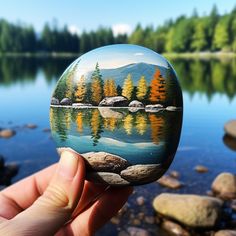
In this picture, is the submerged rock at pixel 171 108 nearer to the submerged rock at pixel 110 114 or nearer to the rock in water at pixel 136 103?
the rock in water at pixel 136 103

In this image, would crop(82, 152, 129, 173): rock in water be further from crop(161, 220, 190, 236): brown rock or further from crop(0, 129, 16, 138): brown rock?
crop(0, 129, 16, 138): brown rock

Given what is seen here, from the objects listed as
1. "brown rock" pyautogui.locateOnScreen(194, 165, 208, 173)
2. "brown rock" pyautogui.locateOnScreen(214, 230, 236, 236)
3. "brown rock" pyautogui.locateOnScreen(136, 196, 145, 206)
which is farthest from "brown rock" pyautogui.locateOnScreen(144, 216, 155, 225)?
"brown rock" pyautogui.locateOnScreen(194, 165, 208, 173)

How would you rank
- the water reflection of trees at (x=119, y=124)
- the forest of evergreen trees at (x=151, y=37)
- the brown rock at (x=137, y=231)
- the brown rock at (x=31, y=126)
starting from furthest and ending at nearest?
the forest of evergreen trees at (x=151, y=37)
the brown rock at (x=31, y=126)
the brown rock at (x=137, y=231)
the water reflection of trees at (x=119, y=124)

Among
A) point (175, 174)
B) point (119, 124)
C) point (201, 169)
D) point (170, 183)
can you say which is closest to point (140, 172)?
point (119, 124)

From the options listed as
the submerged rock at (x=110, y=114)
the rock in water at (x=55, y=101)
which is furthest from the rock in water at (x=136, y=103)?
the rock in water at (x=55, y=101)

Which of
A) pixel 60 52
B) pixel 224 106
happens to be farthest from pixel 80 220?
A: pixel 60 52
